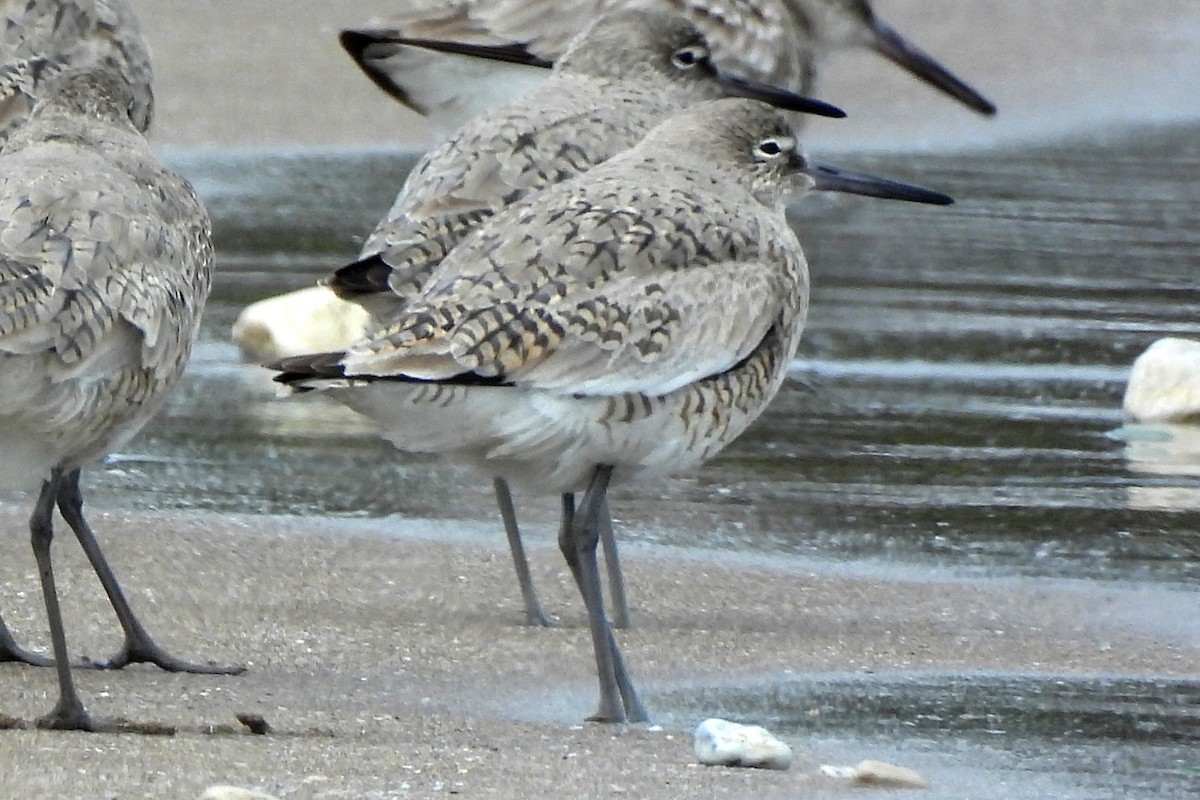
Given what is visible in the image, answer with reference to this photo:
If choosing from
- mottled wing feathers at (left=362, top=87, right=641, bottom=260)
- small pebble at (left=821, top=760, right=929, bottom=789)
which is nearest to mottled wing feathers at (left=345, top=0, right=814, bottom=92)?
mottled wing feathers at (left=362, top=87, right=641, bottom=260)

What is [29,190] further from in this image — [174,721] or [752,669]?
[752,669]

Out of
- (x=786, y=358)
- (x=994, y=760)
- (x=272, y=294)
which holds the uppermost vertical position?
(x=786, y=358)

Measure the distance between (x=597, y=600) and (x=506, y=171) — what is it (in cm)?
144

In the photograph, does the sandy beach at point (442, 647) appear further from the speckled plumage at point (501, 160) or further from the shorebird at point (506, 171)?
the speckled plumage at point (501, 160)

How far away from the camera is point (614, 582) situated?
6211 millimetres

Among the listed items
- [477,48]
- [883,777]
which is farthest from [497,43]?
[883,777]

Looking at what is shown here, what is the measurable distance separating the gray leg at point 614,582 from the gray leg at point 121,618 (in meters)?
1.04

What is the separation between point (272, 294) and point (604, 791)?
5.09 m

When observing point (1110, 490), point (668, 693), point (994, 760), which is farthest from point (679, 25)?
point (994, 760)

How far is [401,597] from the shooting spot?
20.4ft

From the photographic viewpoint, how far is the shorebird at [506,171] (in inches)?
246

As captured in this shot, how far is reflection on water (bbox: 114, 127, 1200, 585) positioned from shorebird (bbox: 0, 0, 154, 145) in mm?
954

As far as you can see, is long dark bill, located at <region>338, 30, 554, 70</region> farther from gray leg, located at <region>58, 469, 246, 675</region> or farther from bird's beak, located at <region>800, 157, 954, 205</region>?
gray leg, located at <region>58, 469, 246, 675</region>

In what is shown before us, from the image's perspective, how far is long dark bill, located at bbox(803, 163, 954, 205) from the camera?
6.45 meters
